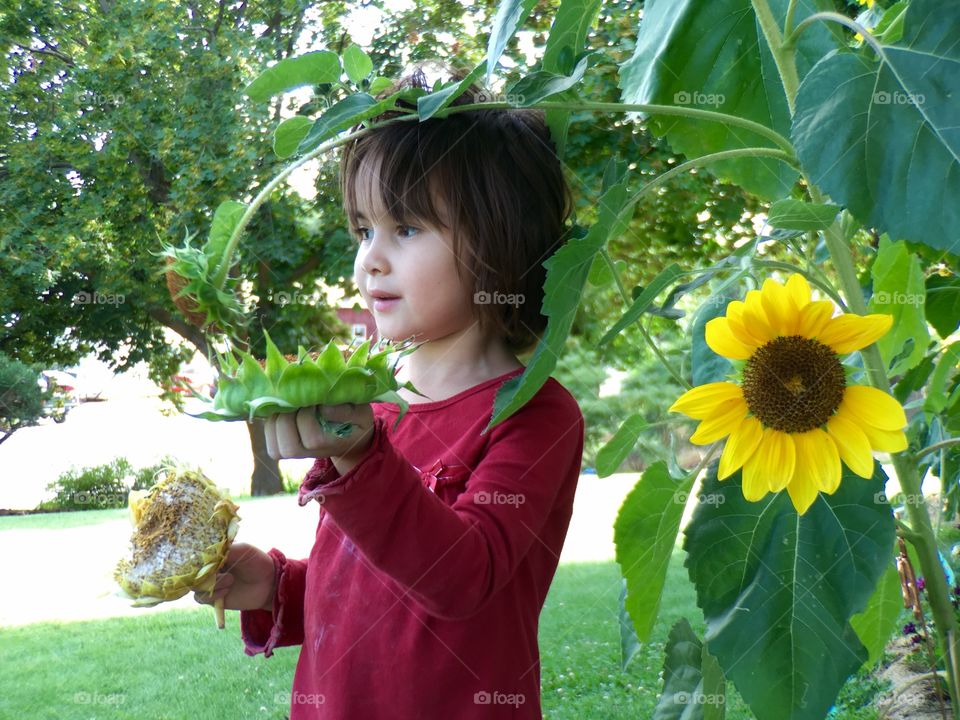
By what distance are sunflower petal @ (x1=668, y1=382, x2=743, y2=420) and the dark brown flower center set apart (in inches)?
0.5

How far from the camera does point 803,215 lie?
1.50ft

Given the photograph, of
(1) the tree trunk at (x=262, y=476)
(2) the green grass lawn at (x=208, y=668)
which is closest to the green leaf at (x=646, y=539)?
(2) the green grass lawn at (x=208, y=668)

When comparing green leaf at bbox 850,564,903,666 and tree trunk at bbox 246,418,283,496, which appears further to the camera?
tree trunk at bbox 246,418,283,496

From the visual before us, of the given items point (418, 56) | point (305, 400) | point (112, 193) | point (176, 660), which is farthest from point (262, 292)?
point (305, 400)

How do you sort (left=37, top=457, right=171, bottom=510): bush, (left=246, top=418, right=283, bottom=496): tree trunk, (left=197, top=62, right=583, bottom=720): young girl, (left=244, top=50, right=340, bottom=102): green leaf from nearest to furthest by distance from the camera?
(left=244, top=50, right=340, bottom=102): green leaf, (left=197, top=62, right=583, bottom=720): young girl, (left=37, top=457, right=171, bottom=510): bush, (left=246, top=418, right=283, bottom=496): tree trunk

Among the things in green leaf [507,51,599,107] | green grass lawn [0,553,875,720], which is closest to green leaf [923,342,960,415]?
green leaf [507,51,599,107]

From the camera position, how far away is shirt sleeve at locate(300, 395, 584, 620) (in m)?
0.48

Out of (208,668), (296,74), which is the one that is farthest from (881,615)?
(208,668)

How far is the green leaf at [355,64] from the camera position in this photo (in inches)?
20.2

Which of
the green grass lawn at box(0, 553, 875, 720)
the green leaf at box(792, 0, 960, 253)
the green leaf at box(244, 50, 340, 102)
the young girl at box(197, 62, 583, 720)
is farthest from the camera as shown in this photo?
the green grass lawn at box(0, 553, 875, 720)

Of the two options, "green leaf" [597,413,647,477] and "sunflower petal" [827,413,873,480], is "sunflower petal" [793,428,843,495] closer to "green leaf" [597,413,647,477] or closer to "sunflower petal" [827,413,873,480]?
"sunflower petal" [827,413,873,480]

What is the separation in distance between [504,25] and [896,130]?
0.18 meters

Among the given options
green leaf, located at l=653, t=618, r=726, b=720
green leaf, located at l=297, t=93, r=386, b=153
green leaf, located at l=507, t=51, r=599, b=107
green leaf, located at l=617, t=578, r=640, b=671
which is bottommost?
green leaf, located at l=653, t=618, r=726, b=720

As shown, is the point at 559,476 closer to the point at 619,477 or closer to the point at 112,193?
the point at 112,193
